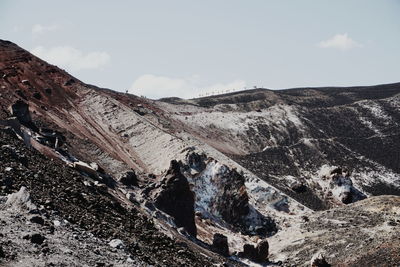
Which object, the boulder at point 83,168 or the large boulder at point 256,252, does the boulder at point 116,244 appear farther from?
the large boulder at point 256,252

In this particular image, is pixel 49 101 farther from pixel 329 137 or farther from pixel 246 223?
pixel 329 137

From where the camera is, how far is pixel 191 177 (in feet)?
166

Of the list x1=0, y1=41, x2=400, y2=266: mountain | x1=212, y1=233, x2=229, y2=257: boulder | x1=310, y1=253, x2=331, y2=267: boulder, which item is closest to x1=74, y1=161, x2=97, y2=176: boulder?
x1=0, y1=41, x2=400, y2=266: mountain

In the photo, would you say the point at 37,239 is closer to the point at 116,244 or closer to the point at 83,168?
the point at 116,244

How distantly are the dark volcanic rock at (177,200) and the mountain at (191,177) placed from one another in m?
0.10

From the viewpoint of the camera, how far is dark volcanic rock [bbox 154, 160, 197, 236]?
39469 millimetres

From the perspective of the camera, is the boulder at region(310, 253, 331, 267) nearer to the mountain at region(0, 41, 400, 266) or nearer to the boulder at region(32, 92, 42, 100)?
the mountain at region(0, 41, 400, 266)

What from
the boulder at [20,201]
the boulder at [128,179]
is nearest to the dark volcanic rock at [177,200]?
the boulder at [128,179]

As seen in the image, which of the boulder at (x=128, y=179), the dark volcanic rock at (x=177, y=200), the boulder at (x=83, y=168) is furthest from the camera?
the boulder at (x=128, y=179)

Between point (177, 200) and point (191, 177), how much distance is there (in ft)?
33.2

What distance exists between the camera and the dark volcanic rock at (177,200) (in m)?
39.5

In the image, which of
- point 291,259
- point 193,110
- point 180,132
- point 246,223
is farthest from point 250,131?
point 291,259

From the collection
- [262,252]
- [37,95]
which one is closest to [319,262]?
[262,252]

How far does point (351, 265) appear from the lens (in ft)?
106
